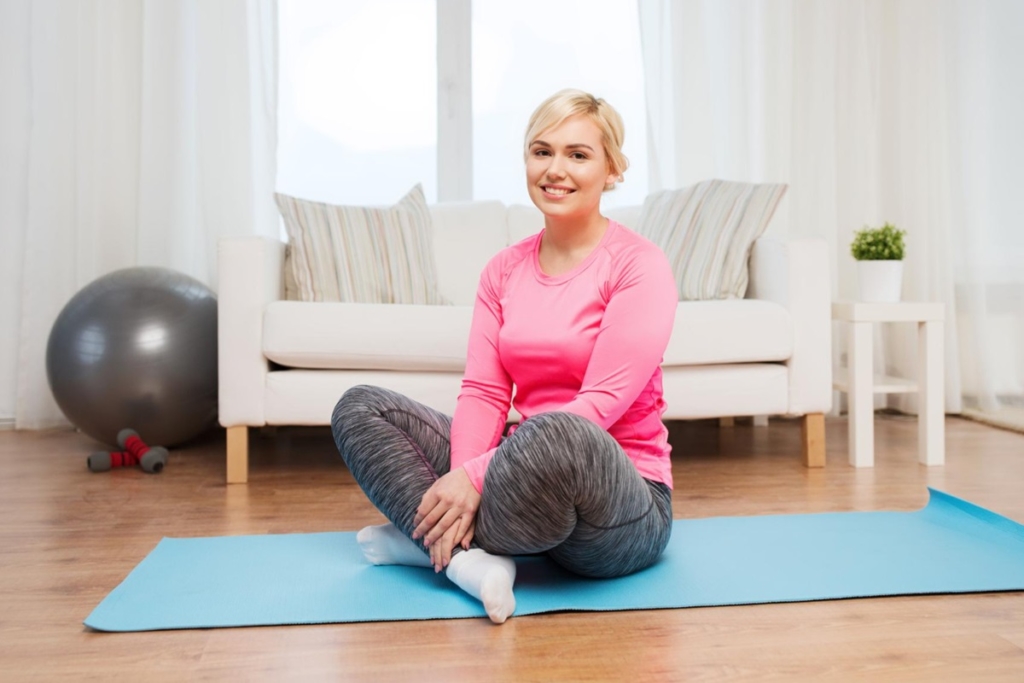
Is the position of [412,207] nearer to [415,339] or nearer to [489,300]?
[415,339]

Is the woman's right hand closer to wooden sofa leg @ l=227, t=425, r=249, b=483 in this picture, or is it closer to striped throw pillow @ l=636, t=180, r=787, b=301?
wooden sofa leg @ l=227, t=425, r=249, b=483

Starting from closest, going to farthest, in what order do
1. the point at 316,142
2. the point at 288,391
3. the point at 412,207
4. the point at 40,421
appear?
the point at 288,391 < the point at 412,207 < the point at 40,421 < the point at 316,142

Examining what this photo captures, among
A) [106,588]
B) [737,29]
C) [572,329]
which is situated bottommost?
[106,588]

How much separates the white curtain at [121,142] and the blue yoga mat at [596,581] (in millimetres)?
1962

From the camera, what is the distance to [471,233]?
3398mm

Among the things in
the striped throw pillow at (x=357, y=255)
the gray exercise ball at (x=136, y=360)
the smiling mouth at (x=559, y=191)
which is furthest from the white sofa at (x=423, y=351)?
the smiling mouth at (x=559, y=191)

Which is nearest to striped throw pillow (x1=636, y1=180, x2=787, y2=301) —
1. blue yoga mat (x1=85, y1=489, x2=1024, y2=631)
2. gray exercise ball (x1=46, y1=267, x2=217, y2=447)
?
blue yoga mat (x1=85, y1=489, x2=1024, y2=631)

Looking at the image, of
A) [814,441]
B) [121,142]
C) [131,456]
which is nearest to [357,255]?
[131,456]

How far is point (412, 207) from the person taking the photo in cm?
324

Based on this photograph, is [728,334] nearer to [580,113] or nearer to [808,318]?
[808,318]

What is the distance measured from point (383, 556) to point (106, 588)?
0.49 metres

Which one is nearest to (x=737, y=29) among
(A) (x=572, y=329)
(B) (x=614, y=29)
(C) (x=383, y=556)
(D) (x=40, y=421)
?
(B) (x=614, y=29)

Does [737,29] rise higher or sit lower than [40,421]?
higher

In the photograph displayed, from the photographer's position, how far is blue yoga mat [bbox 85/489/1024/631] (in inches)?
60.8
